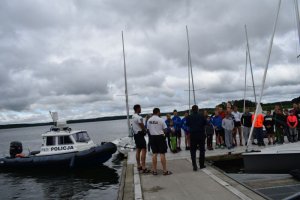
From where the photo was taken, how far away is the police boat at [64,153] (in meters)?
17.5

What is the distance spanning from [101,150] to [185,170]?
29.0ft

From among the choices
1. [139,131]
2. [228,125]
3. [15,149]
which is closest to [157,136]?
[139,131]

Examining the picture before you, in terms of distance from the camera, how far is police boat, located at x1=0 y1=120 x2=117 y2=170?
1752cm

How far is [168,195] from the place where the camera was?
22.6 feet

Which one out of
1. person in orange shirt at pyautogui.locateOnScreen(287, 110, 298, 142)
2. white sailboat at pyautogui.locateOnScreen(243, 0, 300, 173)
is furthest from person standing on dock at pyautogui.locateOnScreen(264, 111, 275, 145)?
white sailboat at pyautogui.locateOnScreen(243, 0, 300, 173)

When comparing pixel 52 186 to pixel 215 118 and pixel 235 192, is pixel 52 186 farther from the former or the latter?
pixel 235 192

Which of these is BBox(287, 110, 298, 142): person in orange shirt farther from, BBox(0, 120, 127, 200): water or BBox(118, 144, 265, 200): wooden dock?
BBox(0, 120, 127, 200): water

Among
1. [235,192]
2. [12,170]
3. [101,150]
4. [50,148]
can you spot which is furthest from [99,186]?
[235,192]

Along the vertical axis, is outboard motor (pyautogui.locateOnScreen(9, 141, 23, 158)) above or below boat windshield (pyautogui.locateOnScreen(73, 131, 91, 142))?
below

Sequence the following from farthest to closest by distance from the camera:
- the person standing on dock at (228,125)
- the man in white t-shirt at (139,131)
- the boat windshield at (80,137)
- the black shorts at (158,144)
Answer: the boat windshield at (80,137)
the person standing on dock at (228,125)
the man in white t-shirt at (139,131)
the black shorts at (158,144)

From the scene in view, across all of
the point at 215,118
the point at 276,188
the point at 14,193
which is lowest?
the point at 14,193

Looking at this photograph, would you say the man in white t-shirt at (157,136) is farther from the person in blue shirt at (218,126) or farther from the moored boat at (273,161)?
the person in blue shirt at (218,126)

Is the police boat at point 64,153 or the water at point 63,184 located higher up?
the police boat at point 64,153

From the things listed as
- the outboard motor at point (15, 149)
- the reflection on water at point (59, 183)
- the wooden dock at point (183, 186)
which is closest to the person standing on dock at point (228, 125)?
the wooden dock at point (183, 186)
